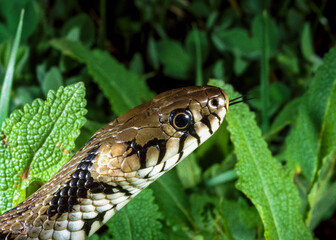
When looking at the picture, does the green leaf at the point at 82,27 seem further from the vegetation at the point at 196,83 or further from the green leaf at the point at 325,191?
the green leaf at the point at 325,191

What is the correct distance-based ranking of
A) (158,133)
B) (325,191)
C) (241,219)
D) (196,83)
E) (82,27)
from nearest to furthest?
(158,133) < (241,219) < (325,191) < (196,83) < (82,27)

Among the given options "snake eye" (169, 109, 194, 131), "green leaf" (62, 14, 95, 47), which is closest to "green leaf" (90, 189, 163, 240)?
"snake eye" (169, 109, 194, 131)

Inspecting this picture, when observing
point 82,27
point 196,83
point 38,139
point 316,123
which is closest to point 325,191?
point 316,123

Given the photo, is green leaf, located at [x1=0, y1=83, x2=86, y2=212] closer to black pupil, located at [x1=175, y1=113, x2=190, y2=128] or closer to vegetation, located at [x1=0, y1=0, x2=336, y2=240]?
vegetation, located at [x1=0, y1=0, x2=336, y2=240]

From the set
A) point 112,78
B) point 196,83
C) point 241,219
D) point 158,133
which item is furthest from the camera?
point 196,83

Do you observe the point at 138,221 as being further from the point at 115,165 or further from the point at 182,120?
the point at 182,120

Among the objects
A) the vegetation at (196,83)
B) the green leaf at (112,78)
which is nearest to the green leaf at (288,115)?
the vegetation at (196,83)
